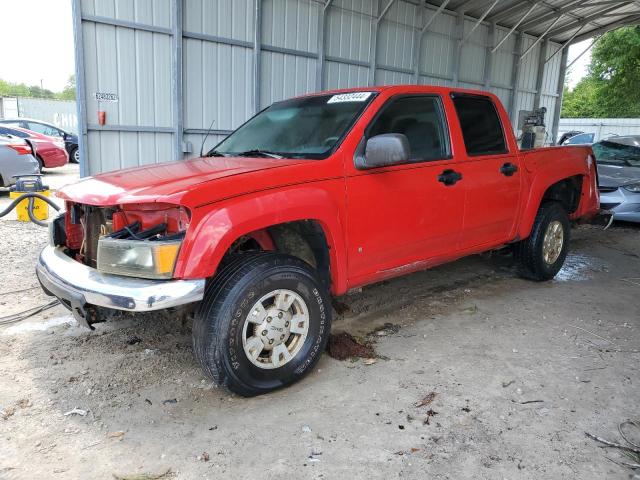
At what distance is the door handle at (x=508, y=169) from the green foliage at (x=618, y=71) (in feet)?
87.7

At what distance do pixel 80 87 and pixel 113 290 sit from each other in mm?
5908

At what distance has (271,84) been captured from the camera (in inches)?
377

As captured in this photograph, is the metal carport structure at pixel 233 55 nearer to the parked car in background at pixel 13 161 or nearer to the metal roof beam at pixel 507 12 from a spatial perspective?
the metal roof beam at pixel 507 12

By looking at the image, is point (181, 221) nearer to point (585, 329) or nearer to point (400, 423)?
point (400, 423)

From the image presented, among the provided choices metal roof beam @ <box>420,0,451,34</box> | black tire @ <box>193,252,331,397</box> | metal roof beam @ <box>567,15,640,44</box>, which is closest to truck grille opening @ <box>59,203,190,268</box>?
black tire @ <box>193,252,331,397</box>

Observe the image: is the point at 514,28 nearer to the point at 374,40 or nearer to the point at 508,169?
the point at 374,40

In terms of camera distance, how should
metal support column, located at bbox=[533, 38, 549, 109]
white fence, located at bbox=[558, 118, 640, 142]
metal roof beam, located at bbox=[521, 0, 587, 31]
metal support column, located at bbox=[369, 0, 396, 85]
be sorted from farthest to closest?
1. white fence, located at bbox=[558, 118, 640, 142]
2. metal support column, located at bbox=[533, 38, 549, 109]
3. metal roof beam, located at bbox=[521, 0, 587, 31]
4. metal support column, located at bbox=[369, 0, 396, 85]

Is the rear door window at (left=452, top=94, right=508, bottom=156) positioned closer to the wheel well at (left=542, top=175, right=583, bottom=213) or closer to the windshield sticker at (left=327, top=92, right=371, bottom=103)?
the windshield sticker at (left=327, top=92, right=371, bottom=103)

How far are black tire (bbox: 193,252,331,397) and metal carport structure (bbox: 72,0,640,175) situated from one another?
5.85 meters

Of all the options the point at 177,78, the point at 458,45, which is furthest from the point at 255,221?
the point at 458,45

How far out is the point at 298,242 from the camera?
11.2 feet

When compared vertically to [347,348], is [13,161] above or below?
above

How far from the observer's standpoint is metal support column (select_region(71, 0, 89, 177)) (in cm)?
712

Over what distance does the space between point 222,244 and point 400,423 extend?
4.46ft
